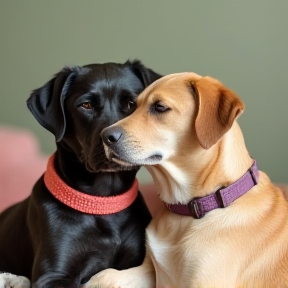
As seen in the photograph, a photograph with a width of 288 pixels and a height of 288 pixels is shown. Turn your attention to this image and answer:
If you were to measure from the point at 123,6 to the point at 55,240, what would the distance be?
1183mm

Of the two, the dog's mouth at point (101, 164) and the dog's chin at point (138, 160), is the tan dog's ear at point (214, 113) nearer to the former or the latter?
the dog's chin at point (138, 160)

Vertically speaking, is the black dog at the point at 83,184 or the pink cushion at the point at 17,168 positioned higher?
the black dog at the point at 83,184

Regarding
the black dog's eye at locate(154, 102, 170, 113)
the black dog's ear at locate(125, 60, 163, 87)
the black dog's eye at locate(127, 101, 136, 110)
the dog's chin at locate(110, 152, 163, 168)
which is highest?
the black dog's eye at locate(154, 102, 170, 113)

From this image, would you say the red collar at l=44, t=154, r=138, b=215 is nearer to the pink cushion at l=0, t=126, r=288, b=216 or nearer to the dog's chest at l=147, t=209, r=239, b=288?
the dog's chest at l=147, t=209, r=239, b=288

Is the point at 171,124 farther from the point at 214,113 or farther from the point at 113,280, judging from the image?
the point at 113,280

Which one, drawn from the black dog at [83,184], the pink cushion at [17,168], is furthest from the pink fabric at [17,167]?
the black dog at [83,184]

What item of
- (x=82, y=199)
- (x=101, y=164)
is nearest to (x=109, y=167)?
(x=101, y=164)

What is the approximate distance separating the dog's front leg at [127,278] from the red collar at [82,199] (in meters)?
0.19

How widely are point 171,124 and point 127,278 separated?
442 mm

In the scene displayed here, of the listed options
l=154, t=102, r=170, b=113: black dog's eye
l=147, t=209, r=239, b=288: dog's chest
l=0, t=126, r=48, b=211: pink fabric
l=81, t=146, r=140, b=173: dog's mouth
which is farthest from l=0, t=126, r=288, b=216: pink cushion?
l=154, t=102, r=170, b=113: black dog's eye

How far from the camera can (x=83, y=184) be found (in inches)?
62.7

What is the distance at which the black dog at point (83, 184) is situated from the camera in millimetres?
1505

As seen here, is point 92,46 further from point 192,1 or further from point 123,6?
point 192,1

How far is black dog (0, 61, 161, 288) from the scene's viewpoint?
4.94 feet
